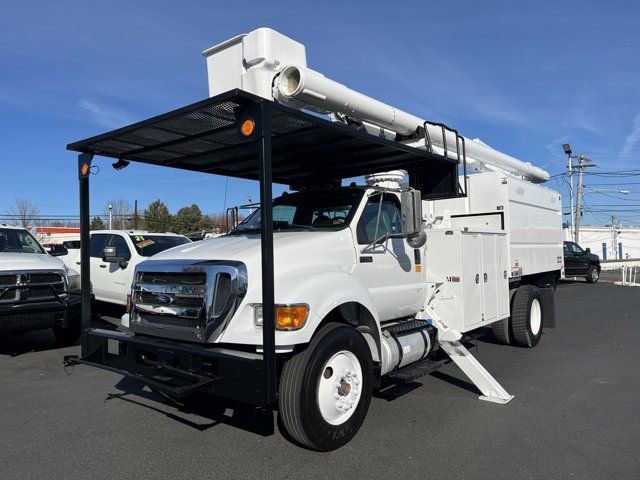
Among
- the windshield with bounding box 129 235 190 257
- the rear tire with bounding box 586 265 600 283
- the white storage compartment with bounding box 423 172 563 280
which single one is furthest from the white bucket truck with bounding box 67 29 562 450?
the rear tire with bounding box 586 265 600 283

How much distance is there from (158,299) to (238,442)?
1.39 meters

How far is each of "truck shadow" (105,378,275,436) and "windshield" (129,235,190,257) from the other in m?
4.95

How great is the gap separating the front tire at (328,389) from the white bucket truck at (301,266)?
0.5 inches

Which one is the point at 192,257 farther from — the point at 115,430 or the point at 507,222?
the point at 507,222

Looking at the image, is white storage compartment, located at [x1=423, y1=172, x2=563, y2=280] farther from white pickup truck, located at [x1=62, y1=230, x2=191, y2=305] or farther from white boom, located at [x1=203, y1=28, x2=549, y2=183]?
white pickup truck, located at [x1=62, y1=230, x2=191, y2=305]

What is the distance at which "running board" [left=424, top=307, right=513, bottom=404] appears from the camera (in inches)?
214

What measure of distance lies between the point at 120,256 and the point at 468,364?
7.41m

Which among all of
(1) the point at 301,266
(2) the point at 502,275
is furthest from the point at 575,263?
(1) the point at 301,266

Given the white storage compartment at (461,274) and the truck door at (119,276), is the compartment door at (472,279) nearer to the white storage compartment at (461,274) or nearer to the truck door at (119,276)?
the white storage compartment at (461,274)

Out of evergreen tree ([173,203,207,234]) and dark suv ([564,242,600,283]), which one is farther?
evergreen tree ([173,203,207,234])

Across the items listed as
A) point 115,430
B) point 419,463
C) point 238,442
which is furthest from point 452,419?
point 115,430

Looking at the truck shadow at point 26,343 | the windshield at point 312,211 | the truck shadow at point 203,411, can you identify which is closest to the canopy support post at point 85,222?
the truck shadow at point 203,411

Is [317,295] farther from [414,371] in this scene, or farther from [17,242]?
[17,242]

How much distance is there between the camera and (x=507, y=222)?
7719 millimetres
